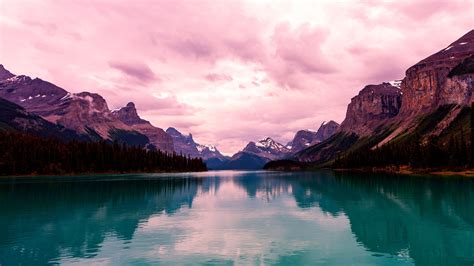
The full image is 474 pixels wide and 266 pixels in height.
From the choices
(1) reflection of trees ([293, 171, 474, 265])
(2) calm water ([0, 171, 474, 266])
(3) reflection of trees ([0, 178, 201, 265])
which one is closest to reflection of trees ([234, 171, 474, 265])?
(1) reflection of trees ([293, 171, 474, 265])

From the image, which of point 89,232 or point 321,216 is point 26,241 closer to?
point 89,232

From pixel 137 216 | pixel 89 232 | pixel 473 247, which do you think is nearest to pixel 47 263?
pixel 89 232

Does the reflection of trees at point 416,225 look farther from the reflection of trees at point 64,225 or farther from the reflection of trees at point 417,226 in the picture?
the reflection of trees at point 64,225

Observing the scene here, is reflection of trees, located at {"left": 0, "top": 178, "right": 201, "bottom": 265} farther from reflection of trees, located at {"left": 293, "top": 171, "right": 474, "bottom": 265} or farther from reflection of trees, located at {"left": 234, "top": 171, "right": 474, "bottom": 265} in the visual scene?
reflection of trees, located at {"left": 293, "top": 171, "right": 474, "bottom": 265}

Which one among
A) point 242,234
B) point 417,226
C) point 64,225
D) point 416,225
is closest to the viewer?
point 242,234

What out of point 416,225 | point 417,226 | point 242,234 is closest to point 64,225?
point 242,234

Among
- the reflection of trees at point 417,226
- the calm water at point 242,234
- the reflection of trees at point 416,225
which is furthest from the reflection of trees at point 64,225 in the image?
the reflection of trees at point 417,226

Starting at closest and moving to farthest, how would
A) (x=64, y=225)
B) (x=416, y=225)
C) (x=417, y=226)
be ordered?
(x=417, y=226)
(x=416, y=225)
(x=64, y=225)

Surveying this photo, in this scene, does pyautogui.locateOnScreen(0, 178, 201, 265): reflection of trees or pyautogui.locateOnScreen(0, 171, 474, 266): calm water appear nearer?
pyautogui.locateOnScreen(0, 171, 474, 266): calm water

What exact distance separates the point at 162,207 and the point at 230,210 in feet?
47.5

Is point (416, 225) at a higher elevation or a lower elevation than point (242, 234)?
higher

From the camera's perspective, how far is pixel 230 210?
74.0 m

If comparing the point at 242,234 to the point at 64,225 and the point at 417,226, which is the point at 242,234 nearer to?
the point at 417,226

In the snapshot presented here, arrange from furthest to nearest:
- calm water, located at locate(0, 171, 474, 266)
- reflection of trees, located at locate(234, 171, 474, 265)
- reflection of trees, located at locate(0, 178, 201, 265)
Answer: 1. reflection of trees, located at locate(0, 178, 201, 265)
2. reflection of trees, located at locate(234, 171, 474, 265)
3. calm water, located at locate(0, 171, 474, 266)
